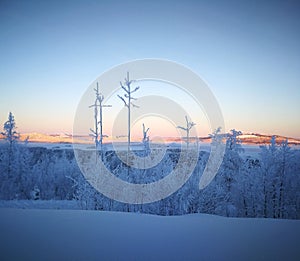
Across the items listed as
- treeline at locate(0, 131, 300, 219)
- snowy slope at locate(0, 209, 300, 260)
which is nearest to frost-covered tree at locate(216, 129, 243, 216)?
treeline at locate(0, 131, 300, 219)

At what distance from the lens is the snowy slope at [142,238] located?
4.30m

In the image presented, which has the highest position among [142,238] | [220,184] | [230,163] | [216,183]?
[142,238]

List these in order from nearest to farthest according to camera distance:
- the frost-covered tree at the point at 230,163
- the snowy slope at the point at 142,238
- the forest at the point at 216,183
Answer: the snowy slope at the point at 142,238
the forest at the point at 216,183
the frost-covered tree at the point at 230,163

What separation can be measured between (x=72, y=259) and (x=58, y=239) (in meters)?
1.11

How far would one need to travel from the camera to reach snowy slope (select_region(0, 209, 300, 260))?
14.1 feet

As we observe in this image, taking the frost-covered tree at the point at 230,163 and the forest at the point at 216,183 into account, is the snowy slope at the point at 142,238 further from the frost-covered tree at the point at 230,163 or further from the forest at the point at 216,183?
the frost-covered tree at the point at 230,163

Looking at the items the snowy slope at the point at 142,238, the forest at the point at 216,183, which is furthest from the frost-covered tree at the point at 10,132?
the snowy slope at the point at 142,238

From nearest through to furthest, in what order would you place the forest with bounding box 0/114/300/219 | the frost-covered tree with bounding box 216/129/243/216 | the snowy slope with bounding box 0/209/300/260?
the snowy slope with bounding box 0/209/300/260
the forest with bounding box 0/114/300/219
the frost-covered tree with bounding box 216/129/243/216

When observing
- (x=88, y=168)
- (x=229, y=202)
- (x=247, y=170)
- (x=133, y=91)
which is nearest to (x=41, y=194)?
(x=88, y=168)

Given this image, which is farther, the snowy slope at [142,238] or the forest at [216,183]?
the forest at [216,183]

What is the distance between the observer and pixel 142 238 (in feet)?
16.8

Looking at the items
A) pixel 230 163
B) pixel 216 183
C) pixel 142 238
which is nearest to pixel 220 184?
pixel 216 183

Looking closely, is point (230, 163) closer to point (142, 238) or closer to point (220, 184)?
point (220, 184)

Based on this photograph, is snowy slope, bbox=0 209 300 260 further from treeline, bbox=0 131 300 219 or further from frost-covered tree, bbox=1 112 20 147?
frost-covered tree, bbox=1 112 20 147
